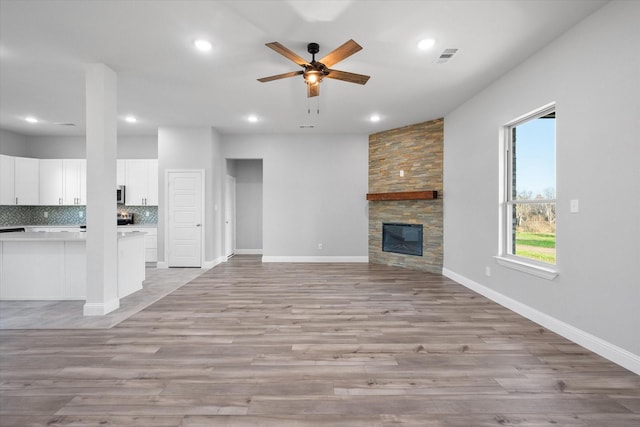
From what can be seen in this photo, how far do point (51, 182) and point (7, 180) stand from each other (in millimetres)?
694

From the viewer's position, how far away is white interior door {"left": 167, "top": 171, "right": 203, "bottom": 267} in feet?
21.4

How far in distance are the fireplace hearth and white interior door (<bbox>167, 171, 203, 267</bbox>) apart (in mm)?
4002

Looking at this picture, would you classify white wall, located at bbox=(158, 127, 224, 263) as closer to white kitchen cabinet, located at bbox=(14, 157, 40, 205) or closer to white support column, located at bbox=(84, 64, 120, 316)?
white support column, located at bbox=(84, 64, 120, 316)

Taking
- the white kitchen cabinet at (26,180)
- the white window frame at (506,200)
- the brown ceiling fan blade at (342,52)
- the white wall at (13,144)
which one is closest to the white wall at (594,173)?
the white window frame at (506,200)

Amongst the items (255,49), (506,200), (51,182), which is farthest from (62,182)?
(506,200)

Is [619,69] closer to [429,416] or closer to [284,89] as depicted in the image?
[429,416]

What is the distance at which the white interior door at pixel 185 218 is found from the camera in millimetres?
6516

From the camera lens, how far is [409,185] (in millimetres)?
6391

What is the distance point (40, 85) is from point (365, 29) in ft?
14.9

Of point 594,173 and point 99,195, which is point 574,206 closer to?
point 594,173

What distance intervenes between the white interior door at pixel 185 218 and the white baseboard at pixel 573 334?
540 cm

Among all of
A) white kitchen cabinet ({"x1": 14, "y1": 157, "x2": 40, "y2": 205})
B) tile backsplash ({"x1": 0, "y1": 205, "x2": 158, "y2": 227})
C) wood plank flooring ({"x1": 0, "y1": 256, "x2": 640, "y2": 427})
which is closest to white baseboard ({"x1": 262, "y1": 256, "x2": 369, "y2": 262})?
tile backsplash ({"x1": 0, "y1": 205, "x2": 158, "y2": 227})

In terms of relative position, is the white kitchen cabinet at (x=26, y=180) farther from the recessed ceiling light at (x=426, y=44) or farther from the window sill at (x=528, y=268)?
the window sill at (x=528, y=268)

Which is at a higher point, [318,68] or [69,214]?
[318,68]
